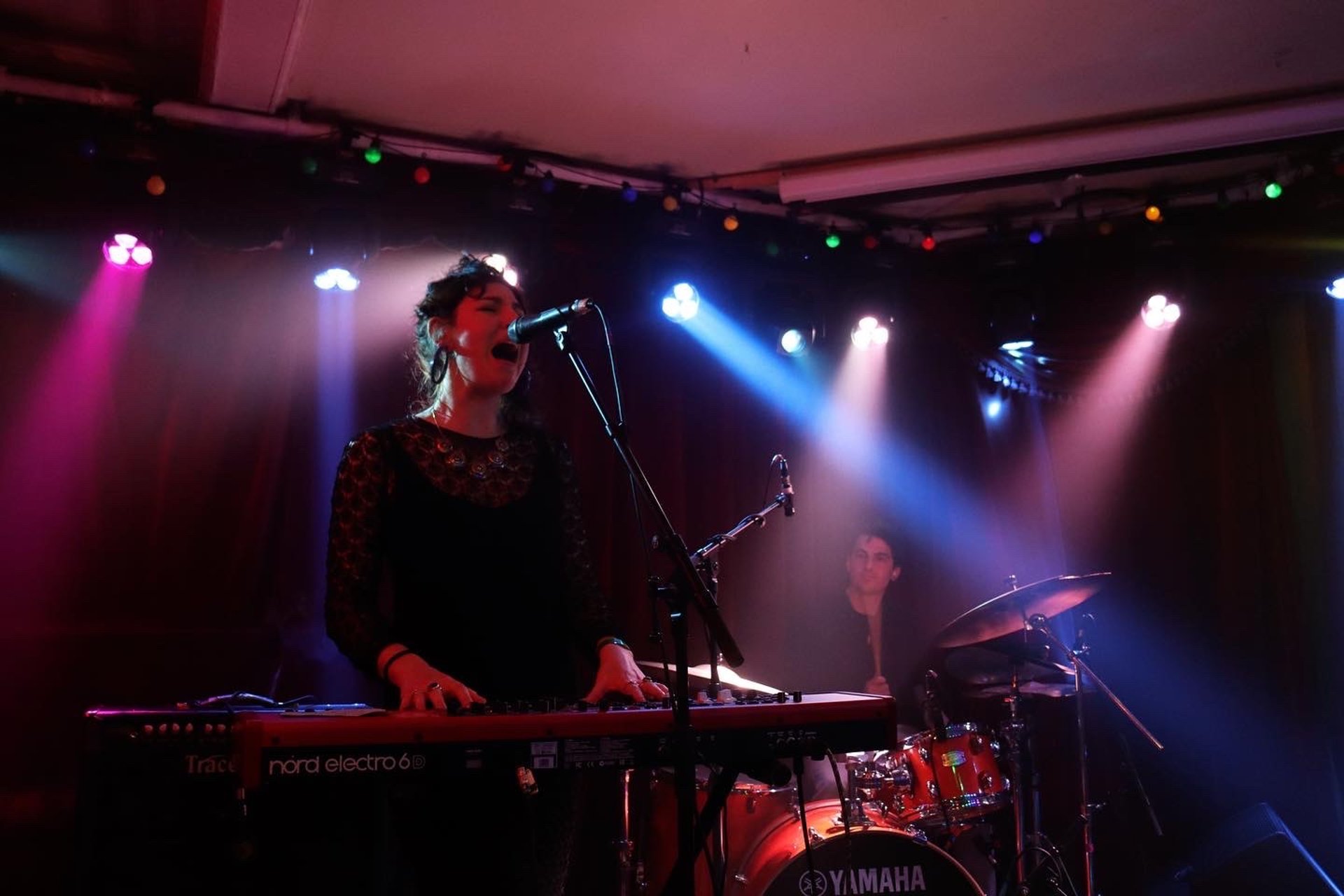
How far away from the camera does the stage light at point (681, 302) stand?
16.2 feet

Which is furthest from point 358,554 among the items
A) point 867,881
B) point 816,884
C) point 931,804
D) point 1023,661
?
point 1023,661

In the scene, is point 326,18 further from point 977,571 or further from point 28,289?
point 977,571

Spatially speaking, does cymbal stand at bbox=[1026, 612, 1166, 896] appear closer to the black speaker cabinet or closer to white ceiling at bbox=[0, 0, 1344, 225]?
the black speaker cabinet

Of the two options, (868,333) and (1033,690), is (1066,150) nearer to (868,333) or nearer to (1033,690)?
(868,333)

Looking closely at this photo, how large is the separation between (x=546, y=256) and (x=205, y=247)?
1.41 meters

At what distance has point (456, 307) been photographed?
258 centimetres

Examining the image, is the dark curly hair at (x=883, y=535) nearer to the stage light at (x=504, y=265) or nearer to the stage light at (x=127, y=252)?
the stage light at (x=504, y=265)

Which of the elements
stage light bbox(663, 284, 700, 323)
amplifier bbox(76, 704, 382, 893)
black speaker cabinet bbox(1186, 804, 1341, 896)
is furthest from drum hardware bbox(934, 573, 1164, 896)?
amplifier bbox(76, 704, 382, 893)

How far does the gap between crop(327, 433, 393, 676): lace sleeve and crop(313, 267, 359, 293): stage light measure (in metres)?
2.17

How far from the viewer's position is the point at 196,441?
4.05 m

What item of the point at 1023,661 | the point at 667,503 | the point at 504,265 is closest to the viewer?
the point at 1023,661

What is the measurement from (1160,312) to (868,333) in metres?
1.52

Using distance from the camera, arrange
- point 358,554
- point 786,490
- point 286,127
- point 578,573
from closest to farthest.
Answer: point 358,554, point 578,573, point 786,490, point 286,127

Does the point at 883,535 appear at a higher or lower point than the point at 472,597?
higher
